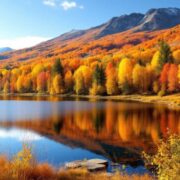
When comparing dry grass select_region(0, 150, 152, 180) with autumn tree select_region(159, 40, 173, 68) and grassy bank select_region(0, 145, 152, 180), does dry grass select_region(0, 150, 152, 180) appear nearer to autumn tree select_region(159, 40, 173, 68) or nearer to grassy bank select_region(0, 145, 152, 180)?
grassy bank select_region(0, 145, 152, 180)

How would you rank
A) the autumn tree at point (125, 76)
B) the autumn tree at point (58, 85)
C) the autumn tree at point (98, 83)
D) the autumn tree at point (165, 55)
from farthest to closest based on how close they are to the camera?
1. the autumn tree at point (58, 85)
2. the autumn tree at point (98, 83)
3. the autumn tree at point (165, 55)
4. the autumn tree at point (125, 76)

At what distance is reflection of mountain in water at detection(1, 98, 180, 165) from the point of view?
109 feet

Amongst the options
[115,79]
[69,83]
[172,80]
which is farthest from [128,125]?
[69,83]

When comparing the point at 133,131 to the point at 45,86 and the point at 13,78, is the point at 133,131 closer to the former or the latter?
the point at 45,86


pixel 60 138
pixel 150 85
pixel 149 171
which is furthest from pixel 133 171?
pixel 150 85

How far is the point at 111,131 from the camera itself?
148ft

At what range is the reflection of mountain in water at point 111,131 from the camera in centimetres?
3319

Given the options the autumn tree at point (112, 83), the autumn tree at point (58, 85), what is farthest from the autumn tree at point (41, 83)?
the autumn tree at point (112, 83)

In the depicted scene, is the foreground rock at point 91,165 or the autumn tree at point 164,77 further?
the autumn tree at point 164,77

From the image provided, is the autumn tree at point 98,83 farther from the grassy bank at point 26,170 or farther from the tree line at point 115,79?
the grassy bank at point 26,170

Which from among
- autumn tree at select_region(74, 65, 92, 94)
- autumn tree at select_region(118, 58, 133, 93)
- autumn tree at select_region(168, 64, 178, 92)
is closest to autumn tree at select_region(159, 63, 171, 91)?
autumn tree at select_region(168, 64, 178, 92)

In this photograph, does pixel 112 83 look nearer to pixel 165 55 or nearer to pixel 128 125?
pixel 165 55

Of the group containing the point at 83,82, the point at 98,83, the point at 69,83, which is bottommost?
the point at 98,83

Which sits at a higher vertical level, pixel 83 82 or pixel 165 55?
pixel 165 55
